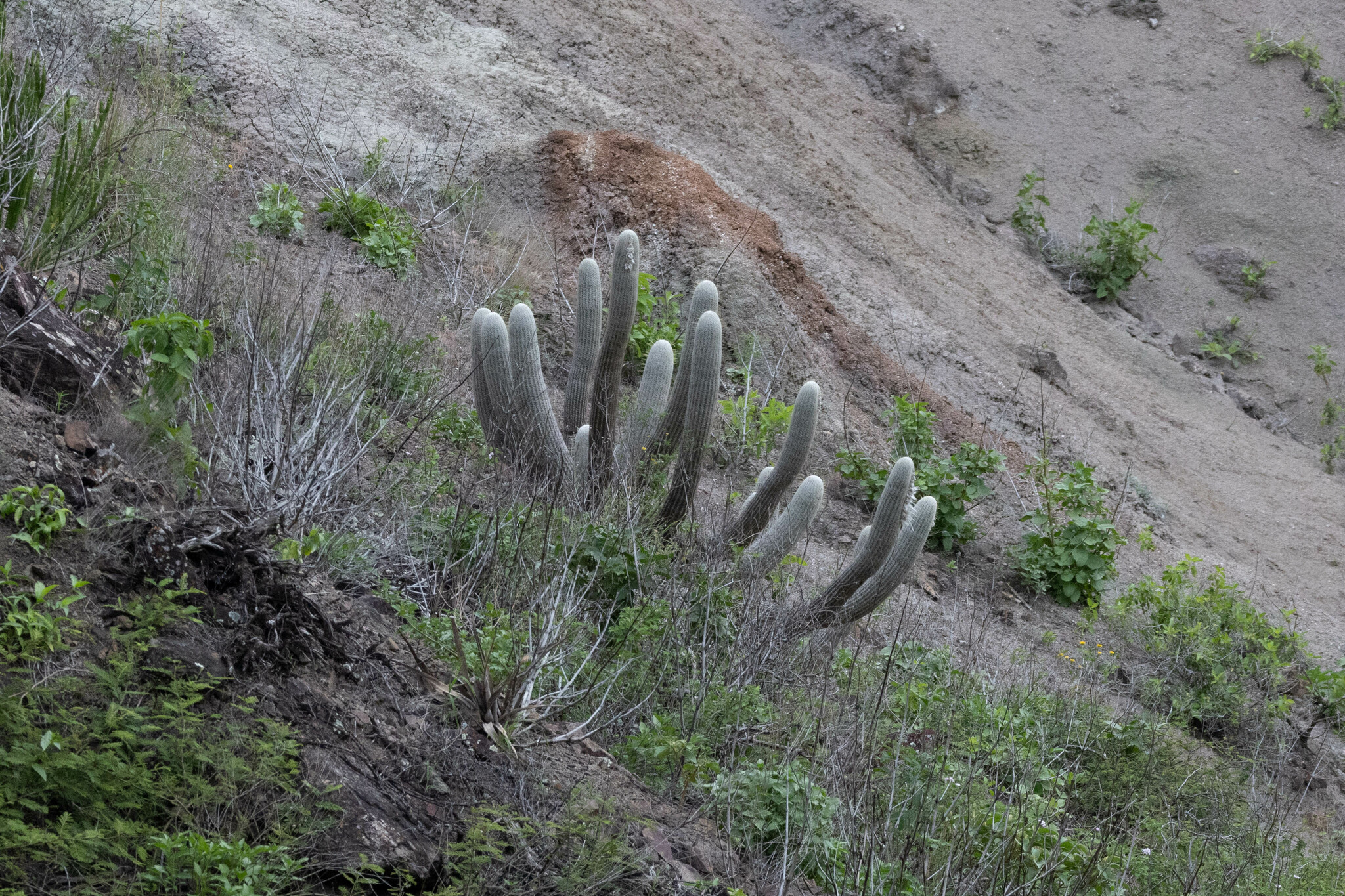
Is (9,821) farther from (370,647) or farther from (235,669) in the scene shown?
(370,647)

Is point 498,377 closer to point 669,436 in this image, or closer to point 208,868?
point 669,436

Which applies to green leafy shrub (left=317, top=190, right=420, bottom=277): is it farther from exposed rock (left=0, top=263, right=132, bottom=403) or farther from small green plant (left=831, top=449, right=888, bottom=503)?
exposed rock (left=0, top=263, right=132, bottom=403)

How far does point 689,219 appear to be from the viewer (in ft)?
31.0

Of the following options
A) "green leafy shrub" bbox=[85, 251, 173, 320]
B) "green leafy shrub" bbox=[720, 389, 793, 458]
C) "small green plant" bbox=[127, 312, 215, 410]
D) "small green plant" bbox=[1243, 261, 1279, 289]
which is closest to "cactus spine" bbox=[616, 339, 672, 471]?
"green leafy shrub" bbox=[720, 389, 793, 458]

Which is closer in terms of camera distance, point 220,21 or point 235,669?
point 235,669

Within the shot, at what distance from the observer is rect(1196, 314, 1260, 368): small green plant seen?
14.5 meters

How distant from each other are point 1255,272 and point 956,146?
487 cm

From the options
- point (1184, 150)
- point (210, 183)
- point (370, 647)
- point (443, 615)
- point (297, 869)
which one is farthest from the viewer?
point (1184, 150)

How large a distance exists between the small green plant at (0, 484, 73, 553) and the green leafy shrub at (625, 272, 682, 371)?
17.3 ft

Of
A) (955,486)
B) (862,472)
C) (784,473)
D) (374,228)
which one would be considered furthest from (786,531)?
(374,228)

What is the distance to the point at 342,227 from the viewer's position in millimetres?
8188

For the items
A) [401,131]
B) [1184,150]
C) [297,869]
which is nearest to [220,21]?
[401,131]

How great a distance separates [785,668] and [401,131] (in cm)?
713

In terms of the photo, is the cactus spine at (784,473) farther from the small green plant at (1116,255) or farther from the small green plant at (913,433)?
the small green plant at (1116,255)
